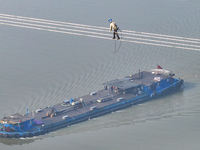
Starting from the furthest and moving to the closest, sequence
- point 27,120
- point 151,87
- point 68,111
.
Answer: point 151,87, point 68,111, point 27,120

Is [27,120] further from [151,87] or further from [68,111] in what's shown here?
[151,87]

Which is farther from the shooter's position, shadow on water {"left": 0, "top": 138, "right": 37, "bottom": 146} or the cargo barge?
the cargo barge

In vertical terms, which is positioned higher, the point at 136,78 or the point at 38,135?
the point at 136,78

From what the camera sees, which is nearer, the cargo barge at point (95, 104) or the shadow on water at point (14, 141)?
the shadow on water at point (14, 141)

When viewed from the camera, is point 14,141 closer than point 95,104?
Yes

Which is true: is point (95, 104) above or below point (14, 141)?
above

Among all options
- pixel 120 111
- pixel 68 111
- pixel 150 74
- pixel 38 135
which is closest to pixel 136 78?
pixel 150 74

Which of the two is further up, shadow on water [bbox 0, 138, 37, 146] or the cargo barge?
the cargo barge

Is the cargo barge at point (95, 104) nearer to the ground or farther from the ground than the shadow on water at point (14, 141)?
farther from the ground
